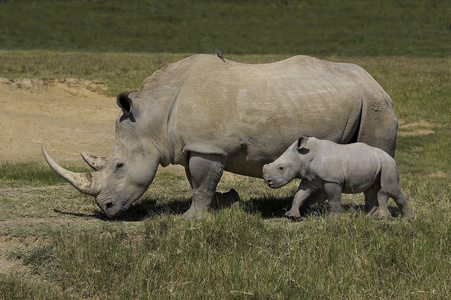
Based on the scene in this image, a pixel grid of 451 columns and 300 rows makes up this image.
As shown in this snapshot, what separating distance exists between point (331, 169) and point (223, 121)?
4.19ft

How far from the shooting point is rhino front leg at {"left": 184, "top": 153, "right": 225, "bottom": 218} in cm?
721

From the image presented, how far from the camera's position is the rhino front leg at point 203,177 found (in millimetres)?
7207

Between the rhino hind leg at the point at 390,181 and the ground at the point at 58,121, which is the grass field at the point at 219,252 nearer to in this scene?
the rhino hind leg at the point at 390,181

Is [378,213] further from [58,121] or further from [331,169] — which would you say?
[58,121]

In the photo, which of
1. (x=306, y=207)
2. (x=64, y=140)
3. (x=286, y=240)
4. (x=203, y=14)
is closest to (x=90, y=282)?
(x=286, y=240)

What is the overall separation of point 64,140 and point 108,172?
294 inches

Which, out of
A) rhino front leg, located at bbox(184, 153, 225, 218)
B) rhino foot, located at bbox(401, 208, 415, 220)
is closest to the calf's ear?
rhino front leg, located at bbox(184, 153, 225, 218)

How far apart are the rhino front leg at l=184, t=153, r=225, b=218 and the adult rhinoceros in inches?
0.4

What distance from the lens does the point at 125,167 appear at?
7.55 meters

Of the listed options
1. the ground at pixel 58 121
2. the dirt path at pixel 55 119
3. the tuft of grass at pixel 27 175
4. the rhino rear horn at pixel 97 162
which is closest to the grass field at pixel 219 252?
the rhino rear horn at pixel 97 162

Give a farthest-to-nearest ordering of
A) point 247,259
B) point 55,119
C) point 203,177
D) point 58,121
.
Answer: point 55,119 → point 58,121 → point 203,177 → point 247,259

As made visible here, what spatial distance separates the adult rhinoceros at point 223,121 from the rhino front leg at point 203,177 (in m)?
0.01

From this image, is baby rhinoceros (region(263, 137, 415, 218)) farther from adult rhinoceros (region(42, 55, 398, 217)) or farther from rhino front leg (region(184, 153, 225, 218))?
rhino front leg (region(184, 153, 225, 218))

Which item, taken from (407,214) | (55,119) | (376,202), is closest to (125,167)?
(376,202)
